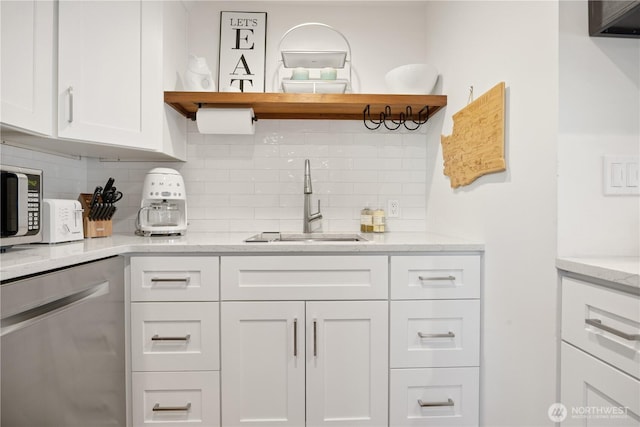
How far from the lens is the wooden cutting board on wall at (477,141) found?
134cm

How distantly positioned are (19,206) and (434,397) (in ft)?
5.66

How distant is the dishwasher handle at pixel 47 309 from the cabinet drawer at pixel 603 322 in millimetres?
1514

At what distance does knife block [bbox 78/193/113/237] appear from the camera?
1744mm

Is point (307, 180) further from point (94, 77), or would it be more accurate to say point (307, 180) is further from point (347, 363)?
point (94, 77)

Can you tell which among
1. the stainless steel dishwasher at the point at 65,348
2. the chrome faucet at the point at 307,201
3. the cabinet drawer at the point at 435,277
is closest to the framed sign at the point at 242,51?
the chrome faucet at the point at 307,201

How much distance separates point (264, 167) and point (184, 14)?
0.99 meters

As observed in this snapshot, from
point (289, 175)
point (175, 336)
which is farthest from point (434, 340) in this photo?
point (289, 175)

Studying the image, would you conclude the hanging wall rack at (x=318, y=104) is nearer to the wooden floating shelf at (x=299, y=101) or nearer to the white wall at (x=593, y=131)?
the wooden floating shelf at (x=299, y=101)

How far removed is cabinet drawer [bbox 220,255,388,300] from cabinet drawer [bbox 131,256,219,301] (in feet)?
0.18

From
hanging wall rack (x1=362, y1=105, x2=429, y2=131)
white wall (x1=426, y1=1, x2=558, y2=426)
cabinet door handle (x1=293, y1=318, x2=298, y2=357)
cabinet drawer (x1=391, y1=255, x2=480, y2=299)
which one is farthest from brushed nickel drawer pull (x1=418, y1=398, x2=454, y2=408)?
hanging wall rack (x1=362, y1=105, x2=429, y2=131)

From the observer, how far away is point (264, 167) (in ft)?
7.11

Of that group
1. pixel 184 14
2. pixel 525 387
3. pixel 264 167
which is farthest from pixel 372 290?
pixel 184 14

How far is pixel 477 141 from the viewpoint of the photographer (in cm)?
150

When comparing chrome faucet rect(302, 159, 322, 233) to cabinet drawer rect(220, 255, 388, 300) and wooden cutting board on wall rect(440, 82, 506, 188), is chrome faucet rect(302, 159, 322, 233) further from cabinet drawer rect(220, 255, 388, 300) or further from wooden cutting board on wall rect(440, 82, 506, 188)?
wooden cutting board on wall rect(440, 82, 506, 188)
